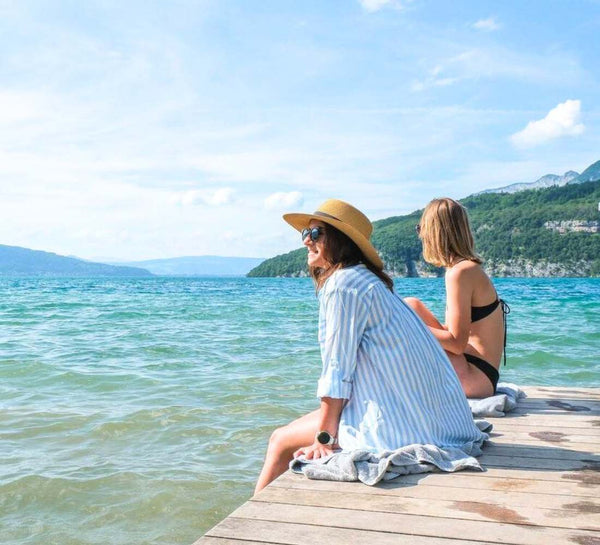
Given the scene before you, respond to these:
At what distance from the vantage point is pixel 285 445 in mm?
3727

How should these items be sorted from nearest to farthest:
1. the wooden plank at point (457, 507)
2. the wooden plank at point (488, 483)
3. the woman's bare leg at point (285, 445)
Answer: the wooden plank at point (457, 507) → the wooden plank at point (488, 483) → the woman's bare leg at point (285, 445)

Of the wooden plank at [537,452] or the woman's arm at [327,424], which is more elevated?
the woman's arm at [327,424]

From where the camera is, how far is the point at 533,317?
22375mm

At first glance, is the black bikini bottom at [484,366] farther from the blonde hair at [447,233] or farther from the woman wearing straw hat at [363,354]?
the woman wearing straw hat at [363,354]

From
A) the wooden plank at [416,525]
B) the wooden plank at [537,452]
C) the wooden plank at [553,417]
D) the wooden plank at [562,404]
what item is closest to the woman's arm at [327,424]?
the wooden plank at [416,525]

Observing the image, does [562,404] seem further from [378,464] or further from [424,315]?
[378,464]

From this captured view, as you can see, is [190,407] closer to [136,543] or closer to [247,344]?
[136,543]

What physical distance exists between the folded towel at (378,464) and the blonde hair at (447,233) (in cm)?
179

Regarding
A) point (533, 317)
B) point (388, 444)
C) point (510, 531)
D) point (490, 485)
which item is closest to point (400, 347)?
point (388, 444)

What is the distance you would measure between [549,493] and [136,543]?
8.73 feet

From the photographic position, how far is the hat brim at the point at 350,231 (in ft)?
11.0

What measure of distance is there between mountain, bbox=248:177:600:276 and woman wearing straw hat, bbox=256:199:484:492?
109815mm

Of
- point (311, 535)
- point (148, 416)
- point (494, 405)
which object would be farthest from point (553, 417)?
point (148, 416)

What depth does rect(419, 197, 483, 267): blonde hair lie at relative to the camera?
4793 mm
